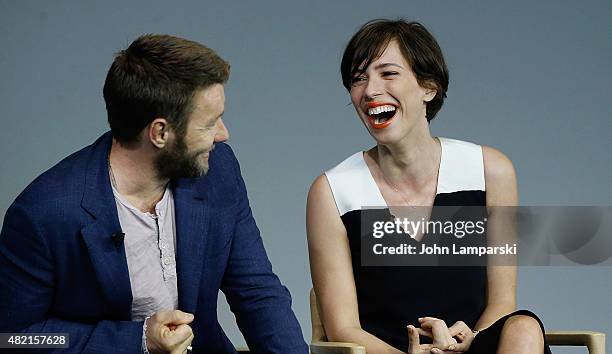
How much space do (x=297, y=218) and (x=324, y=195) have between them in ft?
4.22

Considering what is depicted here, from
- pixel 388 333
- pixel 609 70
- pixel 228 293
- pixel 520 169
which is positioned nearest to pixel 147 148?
pixel 228 293

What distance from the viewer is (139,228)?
Result: 244 cm

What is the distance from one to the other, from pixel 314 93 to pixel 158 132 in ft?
5.88

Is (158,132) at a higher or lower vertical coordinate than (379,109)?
lower

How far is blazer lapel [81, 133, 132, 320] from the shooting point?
7.72ft

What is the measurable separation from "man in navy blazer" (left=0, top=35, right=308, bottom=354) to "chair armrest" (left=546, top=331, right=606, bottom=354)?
2.42ft

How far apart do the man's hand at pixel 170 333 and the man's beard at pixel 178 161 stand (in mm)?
333

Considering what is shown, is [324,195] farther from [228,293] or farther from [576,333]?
[576,333]

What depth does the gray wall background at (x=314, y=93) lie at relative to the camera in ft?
13.4

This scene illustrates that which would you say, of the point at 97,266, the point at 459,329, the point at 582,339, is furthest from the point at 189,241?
the point at 582,339

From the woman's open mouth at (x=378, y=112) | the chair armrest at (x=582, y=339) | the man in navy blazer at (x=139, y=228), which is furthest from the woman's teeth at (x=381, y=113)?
the chair armrest at (x=582, y=339)

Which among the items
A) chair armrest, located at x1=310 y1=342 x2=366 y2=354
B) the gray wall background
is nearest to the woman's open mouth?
chair armrest, located at x1=310 y1=342 x2=366 y2=354

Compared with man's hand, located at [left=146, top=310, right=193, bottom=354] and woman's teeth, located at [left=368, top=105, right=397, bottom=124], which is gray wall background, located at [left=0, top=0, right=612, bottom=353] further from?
man's hand, located at [left=146, top=310, right=193, bottom=354]

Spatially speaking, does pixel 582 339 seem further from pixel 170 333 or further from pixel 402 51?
pixel 170 333
